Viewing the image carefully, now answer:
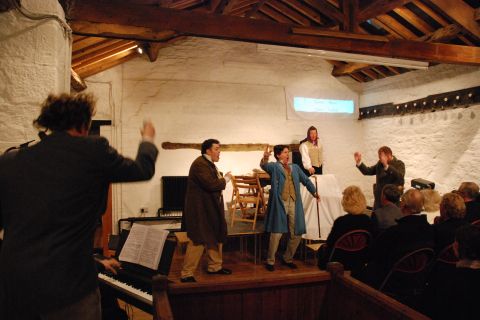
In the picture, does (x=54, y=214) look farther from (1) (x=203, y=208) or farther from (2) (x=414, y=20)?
(2) (x=414, y=20)

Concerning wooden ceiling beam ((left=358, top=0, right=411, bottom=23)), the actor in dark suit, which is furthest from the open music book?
wooden ceiling beam ((left=358, top=0, right=411, bottom=23))

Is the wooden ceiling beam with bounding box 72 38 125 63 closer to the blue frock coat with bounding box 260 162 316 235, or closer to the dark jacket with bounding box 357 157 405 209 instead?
the blue frock coat with bounding box 260 162 316 235

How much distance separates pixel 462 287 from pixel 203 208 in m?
2.66

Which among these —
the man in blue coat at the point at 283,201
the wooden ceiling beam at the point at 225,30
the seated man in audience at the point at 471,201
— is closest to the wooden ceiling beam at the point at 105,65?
the wooden ceiling beam at the point at 225,30

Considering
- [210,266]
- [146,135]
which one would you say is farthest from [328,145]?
[146,135]

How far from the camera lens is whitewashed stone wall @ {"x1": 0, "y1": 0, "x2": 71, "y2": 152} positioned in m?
2.51

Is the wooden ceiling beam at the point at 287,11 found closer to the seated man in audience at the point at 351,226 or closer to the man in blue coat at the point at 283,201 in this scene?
the man in blue coat at the point at 283,201

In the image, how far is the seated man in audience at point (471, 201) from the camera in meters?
3.36

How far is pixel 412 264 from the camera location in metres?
2.56

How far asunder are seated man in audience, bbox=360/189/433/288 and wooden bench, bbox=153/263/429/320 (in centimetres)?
66

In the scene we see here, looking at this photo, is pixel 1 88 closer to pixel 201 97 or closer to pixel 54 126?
pixel 54 126

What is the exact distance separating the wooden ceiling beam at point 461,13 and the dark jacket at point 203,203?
11.9 feet

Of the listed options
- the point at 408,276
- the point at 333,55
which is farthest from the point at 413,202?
the point at 333,55

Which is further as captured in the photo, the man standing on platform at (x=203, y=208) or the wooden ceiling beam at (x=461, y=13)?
the wooden ceiling beam at (x=461, y=13)
